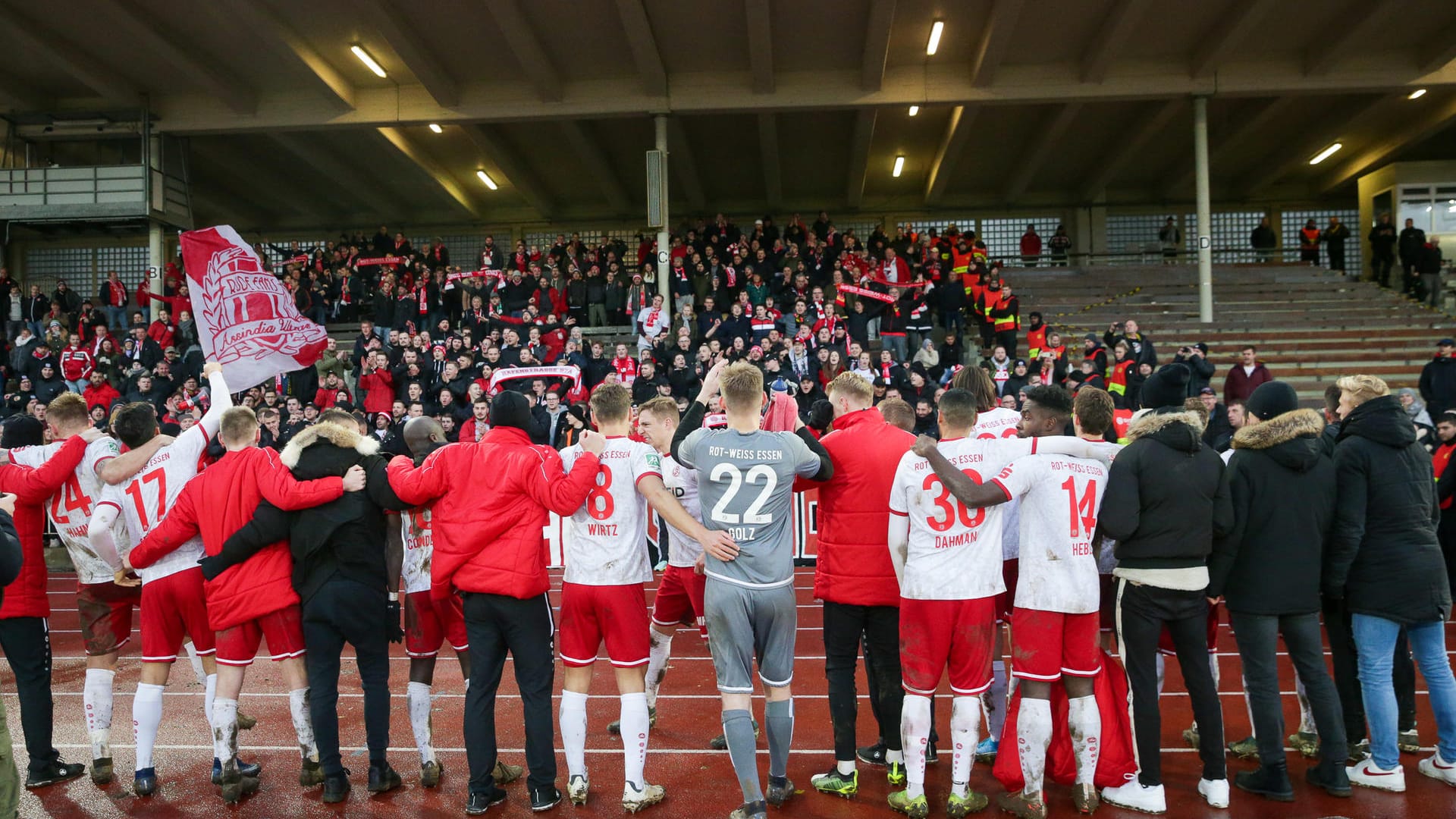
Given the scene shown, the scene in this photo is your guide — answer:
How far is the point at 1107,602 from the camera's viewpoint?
17.0 feet

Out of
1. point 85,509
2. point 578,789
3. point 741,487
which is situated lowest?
point 578,789

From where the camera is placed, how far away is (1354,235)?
92.2ft

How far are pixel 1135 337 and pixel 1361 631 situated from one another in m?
11.3

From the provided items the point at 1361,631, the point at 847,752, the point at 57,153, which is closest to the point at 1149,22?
the point at 1361,631

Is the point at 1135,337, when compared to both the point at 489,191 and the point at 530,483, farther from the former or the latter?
the point at 489,191

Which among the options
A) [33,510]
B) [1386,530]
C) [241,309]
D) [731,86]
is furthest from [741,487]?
[731,86]

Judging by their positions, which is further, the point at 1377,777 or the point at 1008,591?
the point at 1008,591

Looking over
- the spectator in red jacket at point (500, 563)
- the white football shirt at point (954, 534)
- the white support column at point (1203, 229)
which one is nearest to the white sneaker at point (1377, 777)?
the white football shirt at point (954, 534)

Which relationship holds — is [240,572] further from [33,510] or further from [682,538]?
[682,538]

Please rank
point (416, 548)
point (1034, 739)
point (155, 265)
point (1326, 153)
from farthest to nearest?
1. point (1326, 153)
2. point (155, 265)
3. point (416, 548)
4. point (1034, 739)

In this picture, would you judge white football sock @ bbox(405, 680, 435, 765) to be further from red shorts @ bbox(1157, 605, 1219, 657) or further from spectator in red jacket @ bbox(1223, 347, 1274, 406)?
spectator in red jacket @ bbox(1223, 347, 1274, 406)

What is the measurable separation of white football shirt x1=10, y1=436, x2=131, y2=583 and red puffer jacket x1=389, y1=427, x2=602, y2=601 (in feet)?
6.36

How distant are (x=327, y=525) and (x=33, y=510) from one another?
6.36 feet

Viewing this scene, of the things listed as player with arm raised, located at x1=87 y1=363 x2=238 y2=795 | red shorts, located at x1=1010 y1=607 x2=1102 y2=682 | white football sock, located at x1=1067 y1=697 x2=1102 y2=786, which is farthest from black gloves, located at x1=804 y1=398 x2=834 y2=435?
player with arm raised, located at x1=87 y1=363 x2=238 y2=795
